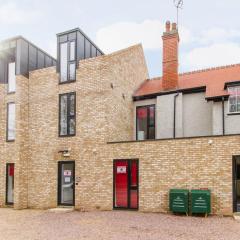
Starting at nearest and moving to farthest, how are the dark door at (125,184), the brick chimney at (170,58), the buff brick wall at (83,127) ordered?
the dark door at (125,184)
the buff brick wall at (83,127)
the brick chimney at (170,58)

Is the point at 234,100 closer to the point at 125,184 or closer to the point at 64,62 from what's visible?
the point at 125,184

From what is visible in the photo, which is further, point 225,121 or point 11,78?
point 11,78

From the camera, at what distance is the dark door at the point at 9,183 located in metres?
15.9

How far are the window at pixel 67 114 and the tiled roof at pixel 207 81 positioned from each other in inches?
163

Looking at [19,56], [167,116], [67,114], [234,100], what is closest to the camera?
[234,100]

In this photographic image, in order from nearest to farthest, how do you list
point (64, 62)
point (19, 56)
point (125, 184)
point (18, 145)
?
1. point (125, 184)
2. point (18, 145)
3. point (64, 62)
4. point (19, 56)

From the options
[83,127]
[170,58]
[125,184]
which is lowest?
[125,184]

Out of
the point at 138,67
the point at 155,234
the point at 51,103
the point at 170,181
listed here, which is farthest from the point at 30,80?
the point at 155,234

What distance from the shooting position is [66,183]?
49.1ft

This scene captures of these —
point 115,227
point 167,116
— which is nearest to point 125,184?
point 115,227

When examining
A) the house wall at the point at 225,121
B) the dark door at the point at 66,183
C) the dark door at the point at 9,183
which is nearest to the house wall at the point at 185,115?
the house wall at the point at 225,121

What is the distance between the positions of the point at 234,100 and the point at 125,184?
6.21 m

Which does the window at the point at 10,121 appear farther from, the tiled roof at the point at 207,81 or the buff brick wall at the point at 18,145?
the tiled roof at the point at 207,81

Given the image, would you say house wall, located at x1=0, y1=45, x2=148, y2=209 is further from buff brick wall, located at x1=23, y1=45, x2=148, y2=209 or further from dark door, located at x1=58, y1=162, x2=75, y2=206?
dark door, located at x1=58, y1=162, x2=75, y2=206
